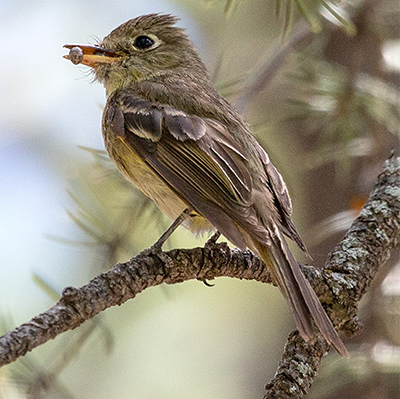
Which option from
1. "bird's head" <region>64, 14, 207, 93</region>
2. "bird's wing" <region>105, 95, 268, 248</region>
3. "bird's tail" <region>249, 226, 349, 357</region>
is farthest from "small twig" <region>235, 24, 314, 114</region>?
"bird's tail" <region>249, 226, 349, 357</region>

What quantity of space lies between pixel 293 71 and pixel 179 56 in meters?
0.75

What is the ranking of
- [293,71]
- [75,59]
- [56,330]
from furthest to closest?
[293,71]
[75,59]
[56,330]

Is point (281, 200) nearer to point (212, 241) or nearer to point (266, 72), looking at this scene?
point (212, 241)

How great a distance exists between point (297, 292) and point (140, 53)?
6.70 feet

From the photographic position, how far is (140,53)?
421cm

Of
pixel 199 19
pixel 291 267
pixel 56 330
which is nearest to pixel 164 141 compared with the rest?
pixel 291 267

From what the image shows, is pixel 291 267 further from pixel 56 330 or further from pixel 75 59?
pixel 75 59

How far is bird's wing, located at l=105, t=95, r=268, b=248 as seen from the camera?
313 cm

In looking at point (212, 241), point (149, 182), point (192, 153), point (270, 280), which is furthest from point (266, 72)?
point (270, 280)

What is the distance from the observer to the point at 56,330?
87.0 inches

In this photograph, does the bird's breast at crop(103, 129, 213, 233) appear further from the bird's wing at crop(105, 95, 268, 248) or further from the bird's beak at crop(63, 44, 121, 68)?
the bird's beak at crop(63, 44, 121, 68)

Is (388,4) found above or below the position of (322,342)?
above

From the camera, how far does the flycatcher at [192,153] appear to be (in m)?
3.00

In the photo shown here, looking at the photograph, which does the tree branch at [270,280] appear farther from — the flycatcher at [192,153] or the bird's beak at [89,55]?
the bird's beak at [89,55]
